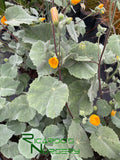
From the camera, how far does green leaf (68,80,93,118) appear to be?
720 millimetres

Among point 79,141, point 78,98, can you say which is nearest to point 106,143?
point 79,141

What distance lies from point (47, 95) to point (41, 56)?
0.16m

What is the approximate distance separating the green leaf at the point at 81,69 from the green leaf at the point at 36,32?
0.61ft

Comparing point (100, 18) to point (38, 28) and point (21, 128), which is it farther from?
point (21, 128)

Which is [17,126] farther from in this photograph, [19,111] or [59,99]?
[59,99]

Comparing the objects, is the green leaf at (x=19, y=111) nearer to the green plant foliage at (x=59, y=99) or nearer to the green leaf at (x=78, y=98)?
the green plant foliage at (x=59, y=99)

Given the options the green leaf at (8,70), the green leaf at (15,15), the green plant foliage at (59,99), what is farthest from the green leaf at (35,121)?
the green leaf at (15,15)

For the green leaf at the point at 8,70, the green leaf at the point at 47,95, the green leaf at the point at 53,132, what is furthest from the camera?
the green leaf at the point at 8,70

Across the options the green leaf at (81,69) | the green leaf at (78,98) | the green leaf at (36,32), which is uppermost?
the green leaf at (36,32)

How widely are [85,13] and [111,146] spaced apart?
1203mm

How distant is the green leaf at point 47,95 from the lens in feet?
1.93

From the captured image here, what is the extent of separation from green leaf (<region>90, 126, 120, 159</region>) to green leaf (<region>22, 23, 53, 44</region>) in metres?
0.51

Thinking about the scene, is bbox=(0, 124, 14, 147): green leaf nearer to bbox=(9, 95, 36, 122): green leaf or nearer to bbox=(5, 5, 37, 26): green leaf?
bbox=(9, 95, 36, 122): green leaf

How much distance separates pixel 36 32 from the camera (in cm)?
75
